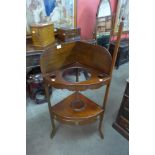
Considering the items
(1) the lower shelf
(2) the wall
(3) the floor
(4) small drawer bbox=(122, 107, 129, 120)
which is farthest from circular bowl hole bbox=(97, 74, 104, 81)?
(2) the wall

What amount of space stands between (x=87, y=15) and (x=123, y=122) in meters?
1.77

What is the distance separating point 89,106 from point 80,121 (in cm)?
21

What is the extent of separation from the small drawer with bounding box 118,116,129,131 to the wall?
4.74 ft

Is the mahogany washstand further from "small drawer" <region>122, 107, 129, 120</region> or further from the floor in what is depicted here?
"small drawer" <region>122, 107, 129, 120</region>

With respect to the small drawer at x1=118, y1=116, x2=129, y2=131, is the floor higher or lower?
lower

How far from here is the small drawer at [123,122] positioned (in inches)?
66.2

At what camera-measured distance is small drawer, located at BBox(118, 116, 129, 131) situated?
1.68 meters

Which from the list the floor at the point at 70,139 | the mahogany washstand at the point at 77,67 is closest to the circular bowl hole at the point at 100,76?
the mahogany washstand at the point at 77,67

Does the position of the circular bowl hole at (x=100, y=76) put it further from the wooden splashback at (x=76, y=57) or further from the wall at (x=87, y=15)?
the wall at (x=87, y=15)

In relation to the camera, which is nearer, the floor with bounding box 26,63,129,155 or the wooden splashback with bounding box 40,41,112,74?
the wooden splashback with bounding box 40,41,112,74

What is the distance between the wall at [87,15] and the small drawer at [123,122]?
1.45 metres

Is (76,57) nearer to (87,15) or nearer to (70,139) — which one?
(70,139)
